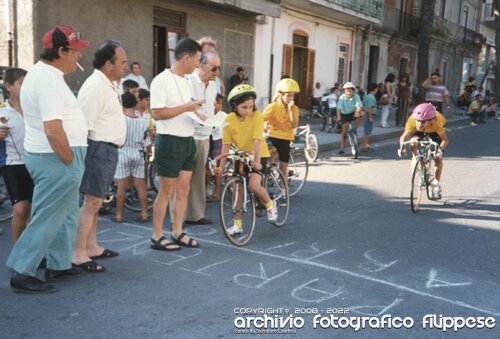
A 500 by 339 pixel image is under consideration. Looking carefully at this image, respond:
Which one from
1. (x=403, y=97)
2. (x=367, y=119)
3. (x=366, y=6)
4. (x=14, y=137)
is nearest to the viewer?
(x=14, y=137)

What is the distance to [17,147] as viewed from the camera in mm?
4324

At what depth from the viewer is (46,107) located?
3477 millimetres

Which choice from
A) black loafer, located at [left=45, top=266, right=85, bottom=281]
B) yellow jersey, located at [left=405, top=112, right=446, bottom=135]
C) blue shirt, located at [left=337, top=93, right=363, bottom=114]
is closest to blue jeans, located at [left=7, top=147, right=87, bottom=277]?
black loafer, located at [left=45, top=266, right=85, bottom=281]

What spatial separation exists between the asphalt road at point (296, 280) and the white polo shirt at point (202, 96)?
1.10m

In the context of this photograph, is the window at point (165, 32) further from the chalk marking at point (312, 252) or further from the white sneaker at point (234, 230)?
the chalk marking at point (312, 252)

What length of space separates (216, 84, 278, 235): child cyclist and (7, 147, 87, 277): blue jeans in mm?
1853

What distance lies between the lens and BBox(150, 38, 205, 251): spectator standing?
4.58 m

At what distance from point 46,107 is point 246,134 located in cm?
233

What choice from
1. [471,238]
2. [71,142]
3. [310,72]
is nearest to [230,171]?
[71,142]

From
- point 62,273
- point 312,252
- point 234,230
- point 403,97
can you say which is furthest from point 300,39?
point 62,273

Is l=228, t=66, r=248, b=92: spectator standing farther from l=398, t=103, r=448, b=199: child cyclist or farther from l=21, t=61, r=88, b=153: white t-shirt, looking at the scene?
l=21, t=61, r=88, b=153: white t-shirt

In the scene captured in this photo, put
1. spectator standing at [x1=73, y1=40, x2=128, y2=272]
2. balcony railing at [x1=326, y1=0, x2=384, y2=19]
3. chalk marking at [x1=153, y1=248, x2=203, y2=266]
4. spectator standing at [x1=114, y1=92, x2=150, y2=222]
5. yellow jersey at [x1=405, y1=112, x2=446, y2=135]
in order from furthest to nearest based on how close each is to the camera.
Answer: balcony railing at [x1=326, y1=0, x2=384, y2=19] < yellow jersey at [x1=405, y1=112, x2=446, y2=135] < spectator standing at [x1=114, y1=92, x2=150, y2=222] < chalk marking at [x1=153, y1=248, x2=203, y2=266] < spectator standing at [x1=73, y1=40, x2=128, y2=272]

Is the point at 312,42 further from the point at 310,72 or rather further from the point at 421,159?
the point at 421,159

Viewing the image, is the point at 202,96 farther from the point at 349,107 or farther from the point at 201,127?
the point at 349,107
